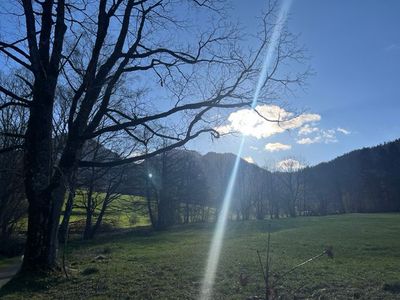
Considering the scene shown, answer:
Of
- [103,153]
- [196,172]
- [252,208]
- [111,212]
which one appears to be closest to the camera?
[103,153]

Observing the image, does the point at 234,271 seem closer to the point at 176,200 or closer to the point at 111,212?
the point at 111,212

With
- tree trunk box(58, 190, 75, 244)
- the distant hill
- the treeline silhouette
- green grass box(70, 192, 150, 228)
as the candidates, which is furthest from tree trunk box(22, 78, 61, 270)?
the distant hill

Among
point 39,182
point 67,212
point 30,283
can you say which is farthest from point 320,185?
point 30,283

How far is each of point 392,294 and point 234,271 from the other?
4256mm

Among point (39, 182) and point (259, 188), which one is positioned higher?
point (259, 188)

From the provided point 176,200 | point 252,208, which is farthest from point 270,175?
point 176,200

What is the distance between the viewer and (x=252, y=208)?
294 ft

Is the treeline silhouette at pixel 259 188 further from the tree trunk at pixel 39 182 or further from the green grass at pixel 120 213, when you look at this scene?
the tree trunk at pixel 39 182

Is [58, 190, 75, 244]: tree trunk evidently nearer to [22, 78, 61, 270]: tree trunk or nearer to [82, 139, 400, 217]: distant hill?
[22, 78, 61, 270]: tree trunk

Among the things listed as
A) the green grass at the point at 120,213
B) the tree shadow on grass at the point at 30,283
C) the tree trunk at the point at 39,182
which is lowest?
the tree shadow on grass at the point at 30,283

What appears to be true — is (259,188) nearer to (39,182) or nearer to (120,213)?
(120,213)

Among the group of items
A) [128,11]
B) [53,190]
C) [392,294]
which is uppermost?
[128,11]

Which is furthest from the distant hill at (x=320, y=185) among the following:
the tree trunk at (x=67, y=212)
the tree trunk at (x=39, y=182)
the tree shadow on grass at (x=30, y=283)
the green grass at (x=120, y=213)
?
the tree shadow on grass at (x=30, y=283)

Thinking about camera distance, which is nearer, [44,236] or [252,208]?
[44,236]
